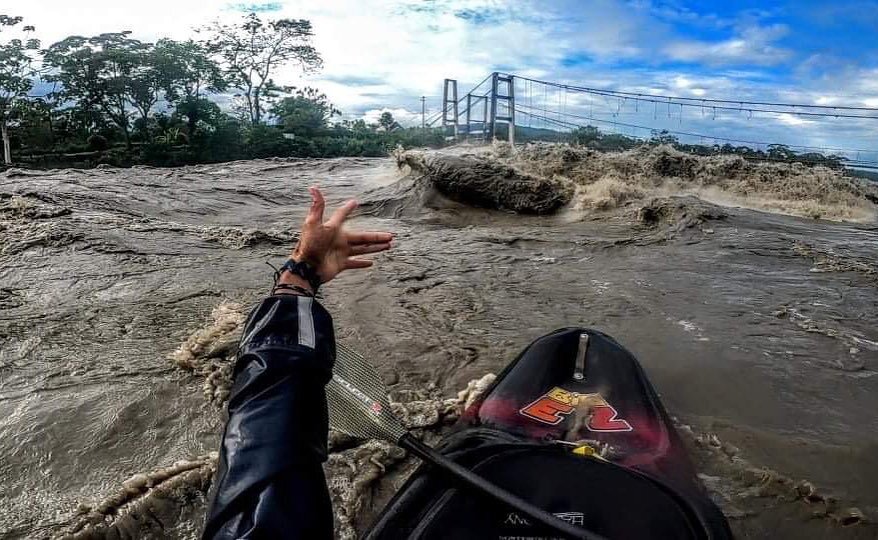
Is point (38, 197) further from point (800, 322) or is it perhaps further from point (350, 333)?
point (800, 322)

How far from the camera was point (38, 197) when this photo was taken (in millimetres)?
5434

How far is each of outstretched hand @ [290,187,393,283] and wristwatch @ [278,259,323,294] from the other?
0.01 metres

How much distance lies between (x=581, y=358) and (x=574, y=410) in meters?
0.36

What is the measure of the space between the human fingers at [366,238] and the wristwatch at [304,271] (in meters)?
0.14

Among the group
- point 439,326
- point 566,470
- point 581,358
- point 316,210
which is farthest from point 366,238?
point 439,326

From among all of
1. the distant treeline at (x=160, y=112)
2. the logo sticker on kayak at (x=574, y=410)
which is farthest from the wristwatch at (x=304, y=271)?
the distant treeline at (x=160, y=112)

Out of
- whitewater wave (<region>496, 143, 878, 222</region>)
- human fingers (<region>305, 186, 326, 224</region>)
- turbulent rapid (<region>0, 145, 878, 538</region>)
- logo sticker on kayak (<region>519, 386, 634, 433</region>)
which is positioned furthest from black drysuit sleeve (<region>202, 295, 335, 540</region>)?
whitewater wave (<region>496, 143, 878, 222</region>)

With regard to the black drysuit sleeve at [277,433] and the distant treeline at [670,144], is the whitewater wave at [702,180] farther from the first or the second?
the black drysuit sleeve at [277,433]

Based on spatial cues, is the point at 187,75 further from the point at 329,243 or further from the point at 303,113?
the point at 329,243

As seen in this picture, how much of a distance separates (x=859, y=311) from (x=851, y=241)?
236 cm

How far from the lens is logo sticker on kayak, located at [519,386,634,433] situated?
5.61ft

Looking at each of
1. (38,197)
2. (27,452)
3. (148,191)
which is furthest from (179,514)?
(148,191)

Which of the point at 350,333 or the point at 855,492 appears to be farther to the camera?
the point at 350,333

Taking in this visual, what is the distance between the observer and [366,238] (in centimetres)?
127
